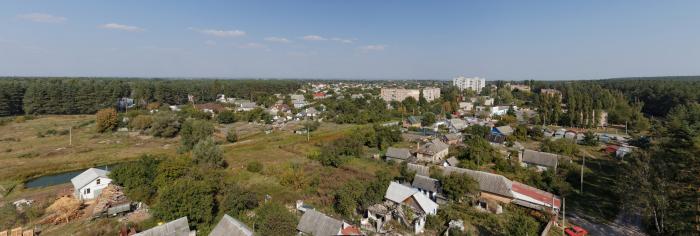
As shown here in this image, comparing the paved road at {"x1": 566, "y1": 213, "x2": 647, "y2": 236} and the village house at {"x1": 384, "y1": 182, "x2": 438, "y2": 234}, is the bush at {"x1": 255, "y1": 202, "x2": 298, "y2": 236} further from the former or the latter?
the paved road at {"x1": 566, "y1": 213, "x2": 647, "y2": 236}

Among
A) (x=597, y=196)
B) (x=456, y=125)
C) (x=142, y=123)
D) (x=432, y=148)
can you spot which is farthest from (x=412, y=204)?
(x=142, y=123)

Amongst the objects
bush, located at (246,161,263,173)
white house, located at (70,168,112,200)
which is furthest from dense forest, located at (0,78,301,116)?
bush, located at (246,161,263,173)

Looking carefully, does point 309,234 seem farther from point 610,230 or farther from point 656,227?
point 656,227

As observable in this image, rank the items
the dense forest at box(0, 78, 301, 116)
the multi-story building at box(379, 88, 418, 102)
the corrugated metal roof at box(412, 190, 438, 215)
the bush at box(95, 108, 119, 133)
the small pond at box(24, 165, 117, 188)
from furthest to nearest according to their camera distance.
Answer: the multi-story building at box(379, 88, 418, 102) < the dense forest at box(0, 78, 301, 116) < the bush at box(95, 108, 119, 133) < the small pond at box(24, 165, 117, 188) < the corrugated metal roof at box(412, 190, 438, 215)

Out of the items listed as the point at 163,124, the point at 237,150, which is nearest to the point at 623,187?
the point at 237,150

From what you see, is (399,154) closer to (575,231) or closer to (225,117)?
(575,231)
